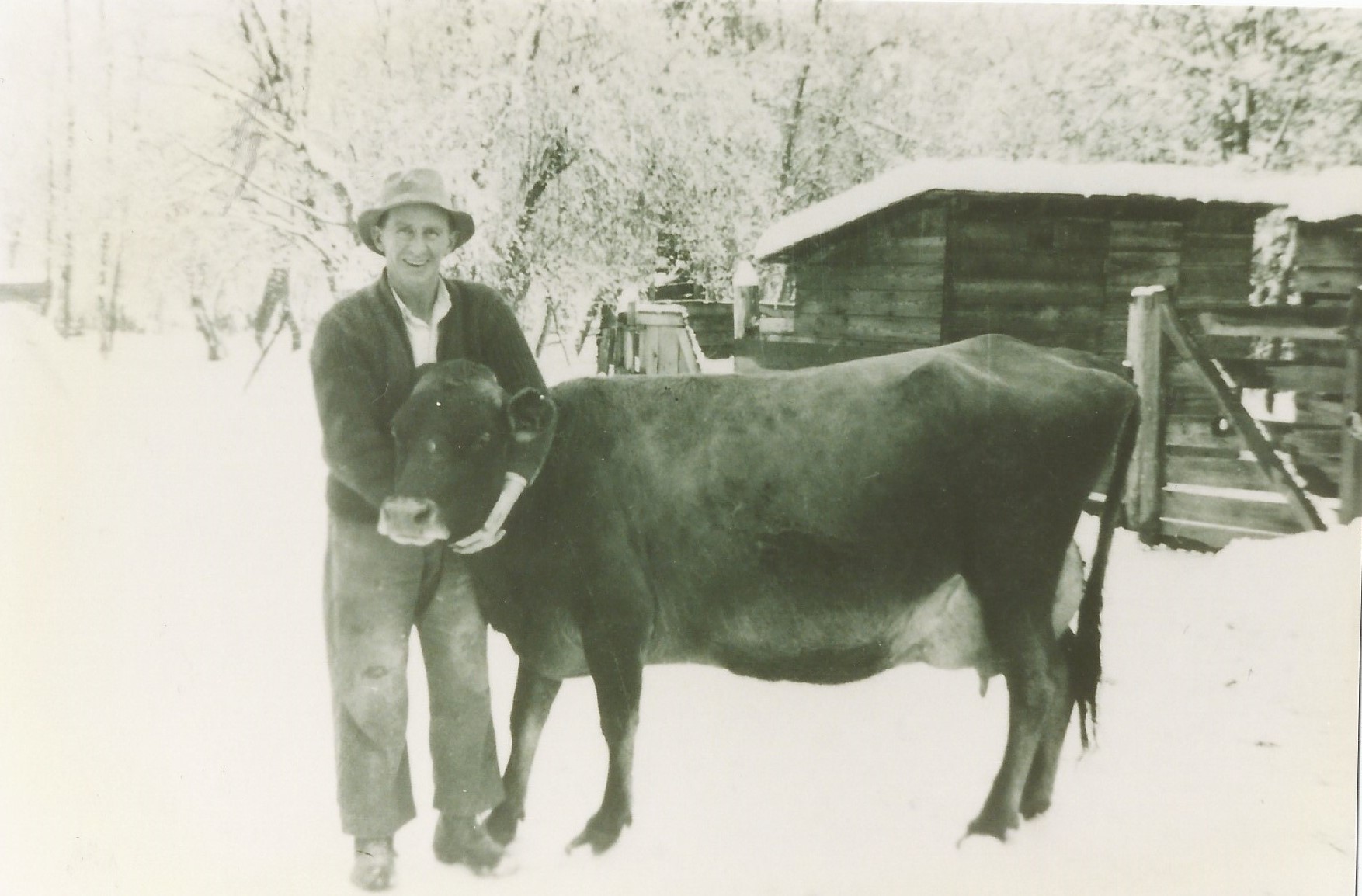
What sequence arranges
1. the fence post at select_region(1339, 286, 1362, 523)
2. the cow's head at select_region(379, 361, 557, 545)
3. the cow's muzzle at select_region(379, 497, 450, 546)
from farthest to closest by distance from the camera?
the fence post at select_region(1339, 286, 1362, 523) < the cow's head at select_region(379, 361, 557, 545) < the cow's muzzle at select_region(379, 497, 450, 546)

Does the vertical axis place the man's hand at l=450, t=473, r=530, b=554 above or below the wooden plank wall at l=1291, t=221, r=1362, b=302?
below

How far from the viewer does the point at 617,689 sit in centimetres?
269

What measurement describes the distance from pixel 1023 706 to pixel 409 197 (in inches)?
88.4

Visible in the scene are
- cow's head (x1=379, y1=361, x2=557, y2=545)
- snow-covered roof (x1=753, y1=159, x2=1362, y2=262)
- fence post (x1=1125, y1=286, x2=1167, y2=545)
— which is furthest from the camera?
fence post (x1=1125, y1=286, x2=1167, y2=545)

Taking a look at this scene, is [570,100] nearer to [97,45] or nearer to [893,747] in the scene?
[97,45]

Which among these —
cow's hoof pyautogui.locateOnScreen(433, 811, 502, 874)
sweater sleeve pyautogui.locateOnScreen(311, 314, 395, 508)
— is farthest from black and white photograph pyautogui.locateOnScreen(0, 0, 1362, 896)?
sweater sleeve pyautogui.locateOnScreen(311, 314, 395, 508)

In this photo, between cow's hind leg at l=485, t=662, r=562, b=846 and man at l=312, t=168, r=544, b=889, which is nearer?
man at l=312, t=168, r=544, b=889

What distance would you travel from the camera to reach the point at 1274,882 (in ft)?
10.5

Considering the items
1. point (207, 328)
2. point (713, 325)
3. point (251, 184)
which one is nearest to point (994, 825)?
point (713, 325)

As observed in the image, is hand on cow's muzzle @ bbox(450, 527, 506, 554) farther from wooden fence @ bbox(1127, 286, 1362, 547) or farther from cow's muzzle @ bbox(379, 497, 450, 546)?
wooden fence @ bbox(1127, 286, 1362, 547)

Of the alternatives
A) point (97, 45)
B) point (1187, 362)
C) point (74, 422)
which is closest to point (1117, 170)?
point (1187, 362)

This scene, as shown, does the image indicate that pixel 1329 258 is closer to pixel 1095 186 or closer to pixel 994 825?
pixel 1095 186

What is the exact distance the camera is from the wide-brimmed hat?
253 centimetres

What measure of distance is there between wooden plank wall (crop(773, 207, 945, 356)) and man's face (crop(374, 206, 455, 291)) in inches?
52.6
